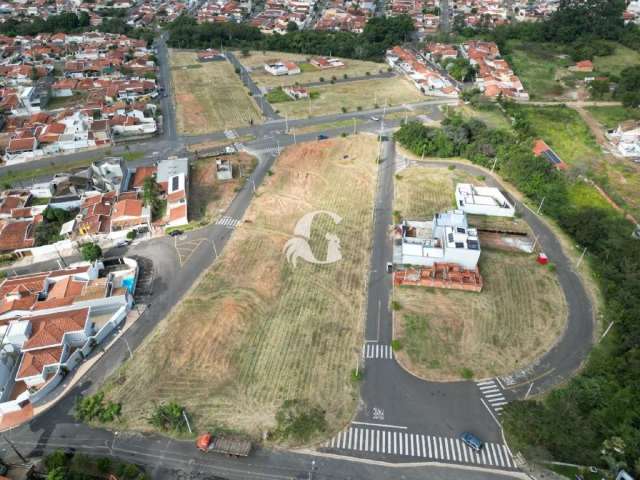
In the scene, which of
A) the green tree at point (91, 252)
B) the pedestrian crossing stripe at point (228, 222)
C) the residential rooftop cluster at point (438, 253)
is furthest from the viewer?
the pedestrian crossing stripe at point (228, 222)

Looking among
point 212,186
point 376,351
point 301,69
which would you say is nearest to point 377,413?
point 376,351

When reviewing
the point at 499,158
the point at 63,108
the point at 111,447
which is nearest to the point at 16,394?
the point at 111,447

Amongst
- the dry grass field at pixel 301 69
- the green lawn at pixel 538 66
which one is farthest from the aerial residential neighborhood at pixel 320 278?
the dry grass field at pixel 301 69

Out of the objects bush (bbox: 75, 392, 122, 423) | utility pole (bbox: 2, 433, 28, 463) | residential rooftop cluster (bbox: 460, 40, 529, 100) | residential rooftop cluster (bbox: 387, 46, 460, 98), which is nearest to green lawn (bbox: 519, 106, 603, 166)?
residential rooftop cluster (bbox: 460, 40, 529, 100)

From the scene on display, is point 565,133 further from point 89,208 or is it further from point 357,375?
point 89,208

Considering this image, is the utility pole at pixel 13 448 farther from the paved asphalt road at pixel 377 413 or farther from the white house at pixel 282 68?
the white house at pixel 282 68

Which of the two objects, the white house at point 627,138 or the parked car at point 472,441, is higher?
the white house at point 627,138

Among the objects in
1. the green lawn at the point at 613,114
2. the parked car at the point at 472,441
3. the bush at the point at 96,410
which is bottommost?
the bush at the point at 96,410

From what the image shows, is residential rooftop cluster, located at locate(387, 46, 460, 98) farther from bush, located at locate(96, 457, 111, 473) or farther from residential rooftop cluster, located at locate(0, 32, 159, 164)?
bush, located at locate(96, 457, 111, 473)
